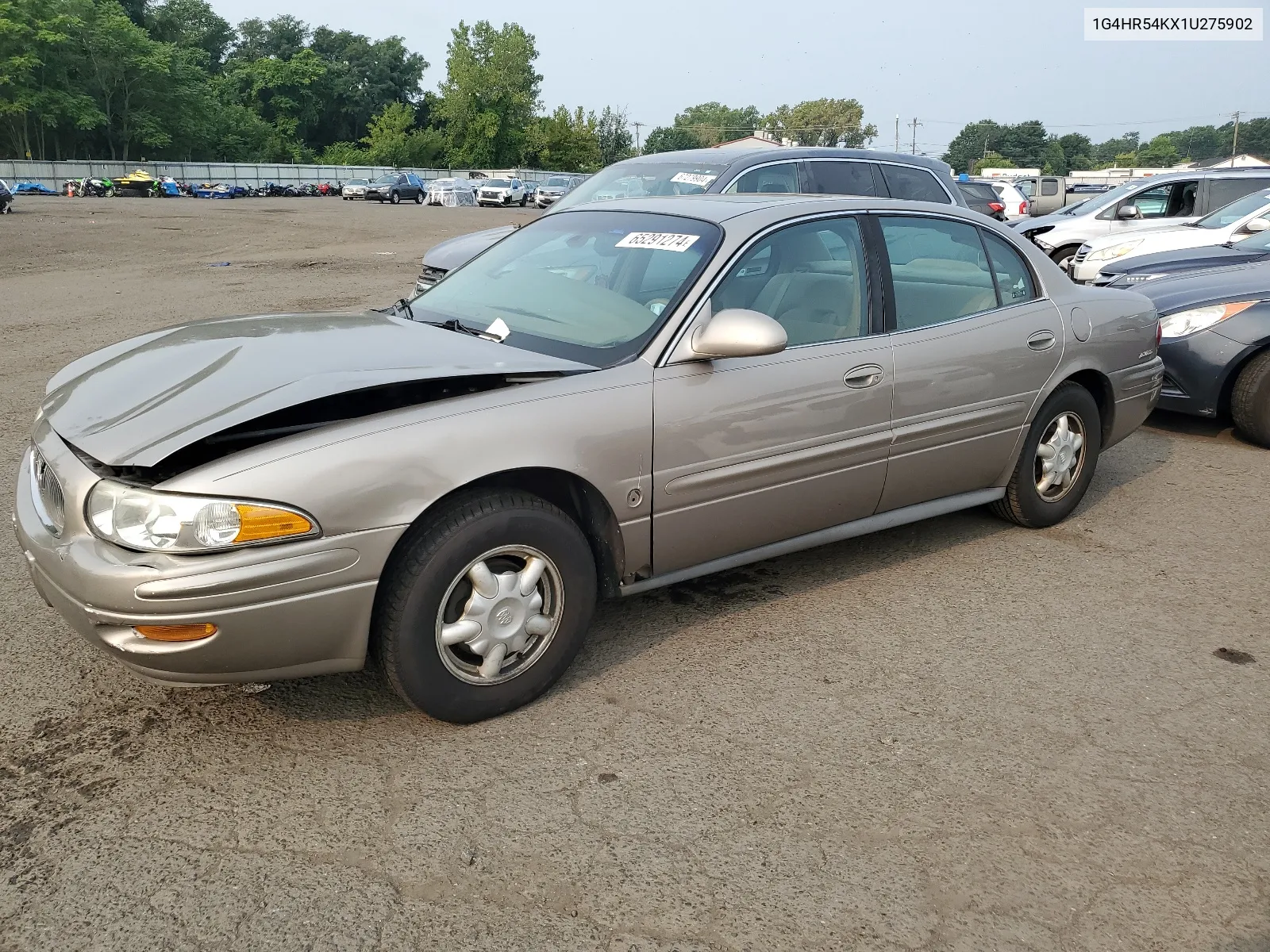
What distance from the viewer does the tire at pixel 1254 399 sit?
650cm

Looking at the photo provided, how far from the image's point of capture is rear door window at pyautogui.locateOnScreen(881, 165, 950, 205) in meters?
8.81

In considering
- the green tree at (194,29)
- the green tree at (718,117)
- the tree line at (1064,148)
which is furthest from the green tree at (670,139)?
the green tree at (194,29)

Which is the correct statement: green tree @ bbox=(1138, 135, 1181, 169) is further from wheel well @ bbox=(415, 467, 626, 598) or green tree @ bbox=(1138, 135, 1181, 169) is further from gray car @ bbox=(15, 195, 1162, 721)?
wheel well @ bbox=(415, 467, 626, 598)

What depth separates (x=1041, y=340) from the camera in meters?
4.68

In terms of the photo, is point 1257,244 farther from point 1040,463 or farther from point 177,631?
point 177,631

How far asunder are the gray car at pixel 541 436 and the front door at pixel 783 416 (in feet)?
0.04

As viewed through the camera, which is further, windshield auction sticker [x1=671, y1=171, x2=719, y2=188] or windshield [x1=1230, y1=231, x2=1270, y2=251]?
windshield [x1=1230, y1=231, x2=1270, y2=251]

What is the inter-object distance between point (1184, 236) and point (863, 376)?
9100 millimetres

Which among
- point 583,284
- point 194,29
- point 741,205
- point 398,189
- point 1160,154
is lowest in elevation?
point 583,284

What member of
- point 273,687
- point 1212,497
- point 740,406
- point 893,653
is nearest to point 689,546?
point 740,406

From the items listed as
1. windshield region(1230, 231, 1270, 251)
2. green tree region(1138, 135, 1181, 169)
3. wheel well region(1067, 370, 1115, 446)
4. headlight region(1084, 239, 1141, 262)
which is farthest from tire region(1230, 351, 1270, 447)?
green tree region(1138, 135, 1181, 169)

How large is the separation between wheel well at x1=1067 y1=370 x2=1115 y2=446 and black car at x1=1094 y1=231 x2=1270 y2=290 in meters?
3.16

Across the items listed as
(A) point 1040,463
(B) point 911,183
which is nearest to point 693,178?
(B) point 911,183

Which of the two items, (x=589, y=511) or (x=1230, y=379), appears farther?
(x=1230, y=379)
